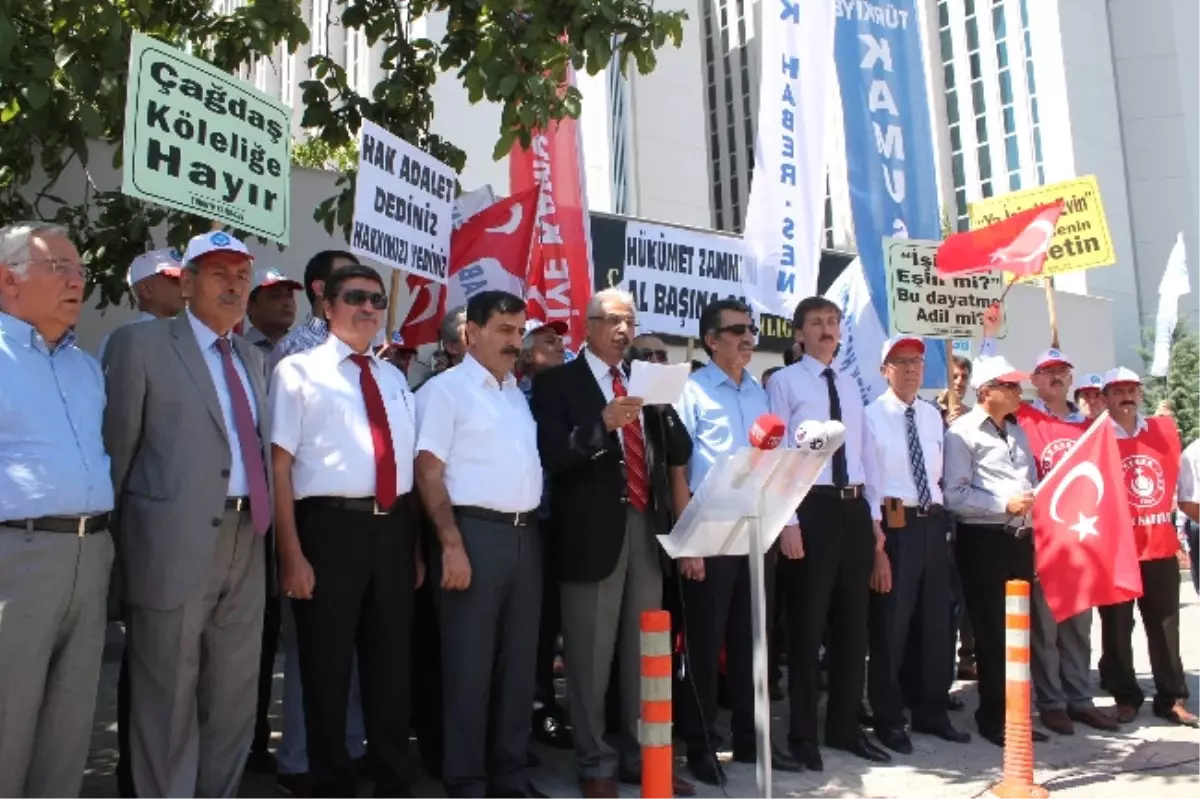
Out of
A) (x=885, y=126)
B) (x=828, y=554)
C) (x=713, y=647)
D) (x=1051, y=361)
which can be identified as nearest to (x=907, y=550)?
(x=828, y=554)

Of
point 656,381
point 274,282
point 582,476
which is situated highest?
point 274,282

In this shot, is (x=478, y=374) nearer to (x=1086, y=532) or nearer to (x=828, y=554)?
(x=828, y=554)

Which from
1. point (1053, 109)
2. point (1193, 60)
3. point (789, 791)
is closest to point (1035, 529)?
point (789, 791)

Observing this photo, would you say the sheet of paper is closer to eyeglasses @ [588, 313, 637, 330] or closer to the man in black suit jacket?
the man in black suit jacket

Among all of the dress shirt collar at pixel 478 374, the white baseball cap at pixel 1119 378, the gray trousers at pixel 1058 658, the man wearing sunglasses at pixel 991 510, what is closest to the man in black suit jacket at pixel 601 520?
the dress shirt collar at pixel 478 374

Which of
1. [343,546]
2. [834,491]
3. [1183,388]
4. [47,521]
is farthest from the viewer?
[1183,388]

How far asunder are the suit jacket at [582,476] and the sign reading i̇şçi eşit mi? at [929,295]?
11.5 feet

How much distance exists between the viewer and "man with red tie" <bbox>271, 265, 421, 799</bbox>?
4.17 meters

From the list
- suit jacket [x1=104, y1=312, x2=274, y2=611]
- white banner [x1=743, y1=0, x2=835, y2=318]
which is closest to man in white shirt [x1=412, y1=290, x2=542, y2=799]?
suit jacket [x1=104, y1=312, x2=274, y2=611]

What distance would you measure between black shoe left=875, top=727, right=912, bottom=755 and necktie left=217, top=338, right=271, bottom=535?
344 cm

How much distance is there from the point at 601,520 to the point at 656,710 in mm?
1239

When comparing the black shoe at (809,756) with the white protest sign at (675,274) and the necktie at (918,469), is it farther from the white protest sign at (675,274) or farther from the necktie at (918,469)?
the white protest sign at (675,274)

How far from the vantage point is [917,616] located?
616 cm

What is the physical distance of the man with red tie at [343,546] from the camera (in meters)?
4.17
